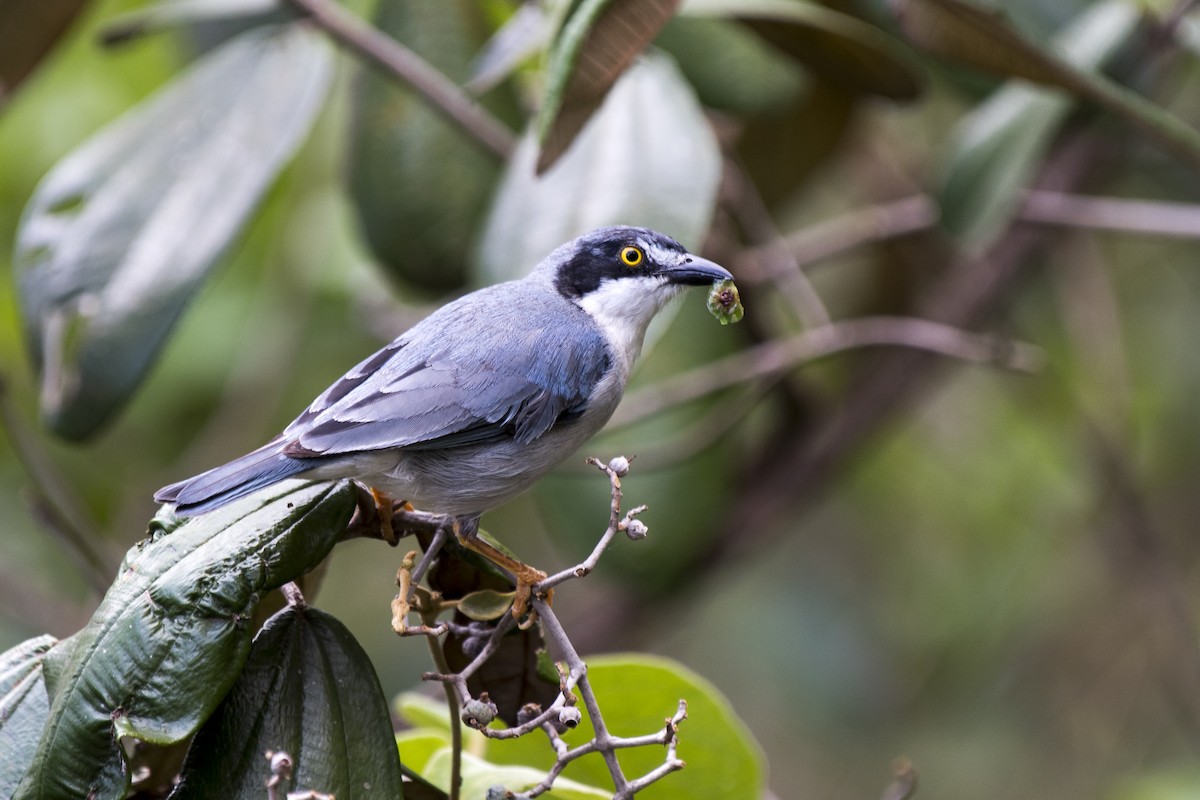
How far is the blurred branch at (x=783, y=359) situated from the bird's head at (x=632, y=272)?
1.61ft

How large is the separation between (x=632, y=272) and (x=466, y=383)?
2.00ft

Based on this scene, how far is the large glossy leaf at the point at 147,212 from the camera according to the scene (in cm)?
303

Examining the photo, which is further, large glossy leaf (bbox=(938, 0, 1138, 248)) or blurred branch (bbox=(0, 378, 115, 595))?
large glossy leaf (bbox=(938, 0, 1138, 248))

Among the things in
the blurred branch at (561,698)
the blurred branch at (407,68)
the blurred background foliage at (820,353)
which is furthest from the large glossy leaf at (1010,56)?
the blurred branch at (561,698)

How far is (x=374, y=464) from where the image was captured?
2459 mm

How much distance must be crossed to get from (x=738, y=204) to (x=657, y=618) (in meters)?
1.42

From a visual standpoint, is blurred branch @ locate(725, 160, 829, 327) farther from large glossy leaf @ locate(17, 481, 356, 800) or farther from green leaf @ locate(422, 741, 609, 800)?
large glossy leaf @ locate(17, 481, 356, 800)

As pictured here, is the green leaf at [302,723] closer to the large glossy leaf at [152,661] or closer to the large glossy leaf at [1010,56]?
the large glossy leaf at [152,661]

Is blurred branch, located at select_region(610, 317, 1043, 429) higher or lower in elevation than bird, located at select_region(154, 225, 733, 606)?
lower

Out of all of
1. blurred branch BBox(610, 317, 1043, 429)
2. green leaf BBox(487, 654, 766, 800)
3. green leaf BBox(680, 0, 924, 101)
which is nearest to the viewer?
green leaf BBox(487, 654, 766, 800)

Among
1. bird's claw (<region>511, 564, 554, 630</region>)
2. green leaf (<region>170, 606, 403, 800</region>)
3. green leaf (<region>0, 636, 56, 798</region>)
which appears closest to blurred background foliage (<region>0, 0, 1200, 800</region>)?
green leaf (<region>0, 636, 56, 798</region>)

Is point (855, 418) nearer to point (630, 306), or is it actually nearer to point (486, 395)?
point (630, 306)

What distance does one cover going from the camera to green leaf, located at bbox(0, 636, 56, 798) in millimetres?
1946

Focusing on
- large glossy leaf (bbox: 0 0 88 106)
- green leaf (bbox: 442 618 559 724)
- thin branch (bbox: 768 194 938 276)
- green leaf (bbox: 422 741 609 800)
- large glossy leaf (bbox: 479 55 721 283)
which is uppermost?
large glossy leaf (bbox: 0 0 88 106)
